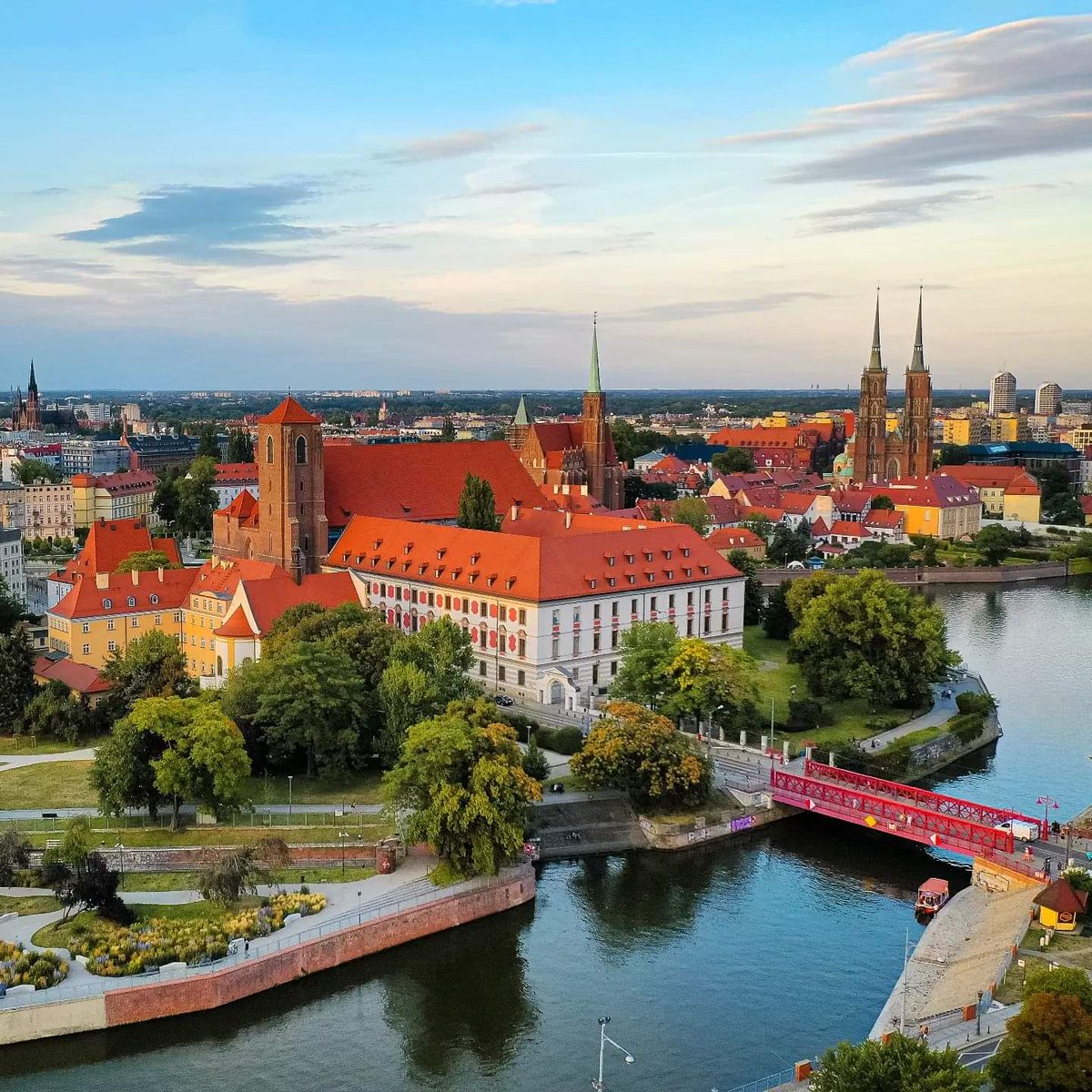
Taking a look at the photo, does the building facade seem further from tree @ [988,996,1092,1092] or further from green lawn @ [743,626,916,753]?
tree @ [988,996,1092,1092]

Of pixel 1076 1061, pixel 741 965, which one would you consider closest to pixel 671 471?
pixel 741 965

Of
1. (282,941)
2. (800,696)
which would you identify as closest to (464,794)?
(282,941)

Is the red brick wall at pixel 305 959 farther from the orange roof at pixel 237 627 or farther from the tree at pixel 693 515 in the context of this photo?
the tree at pixel 693 515

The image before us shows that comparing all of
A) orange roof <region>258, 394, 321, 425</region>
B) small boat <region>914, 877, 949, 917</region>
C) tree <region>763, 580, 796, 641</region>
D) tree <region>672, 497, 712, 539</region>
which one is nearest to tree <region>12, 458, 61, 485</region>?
tree <region>672, 497, 712, 539</region>

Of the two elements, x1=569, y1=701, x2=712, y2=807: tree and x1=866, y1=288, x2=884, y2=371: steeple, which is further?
x1=866, y1=288, x2=884, y2=371: steeple

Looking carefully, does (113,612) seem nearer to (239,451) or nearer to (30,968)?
(30,968)

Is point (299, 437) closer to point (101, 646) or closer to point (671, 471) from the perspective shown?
point (101, 646)
